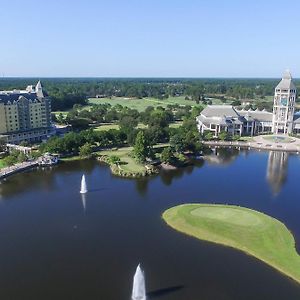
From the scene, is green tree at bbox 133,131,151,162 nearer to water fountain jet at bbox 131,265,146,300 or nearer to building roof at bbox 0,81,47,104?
building roof at bbox 0,81,47,104

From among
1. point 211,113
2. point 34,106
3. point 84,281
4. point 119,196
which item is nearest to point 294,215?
point 119,196

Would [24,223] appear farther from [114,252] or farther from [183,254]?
[183,254]

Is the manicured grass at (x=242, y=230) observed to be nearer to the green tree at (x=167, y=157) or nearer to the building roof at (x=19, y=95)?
the green tree at (x=167, y=157)

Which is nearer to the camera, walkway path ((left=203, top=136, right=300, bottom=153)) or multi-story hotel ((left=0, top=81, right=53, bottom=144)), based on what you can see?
multi-story hotel ((left=0, top=81, right=53, bottom=144))

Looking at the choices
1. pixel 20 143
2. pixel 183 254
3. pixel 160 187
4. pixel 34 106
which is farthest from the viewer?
pixel 34 106

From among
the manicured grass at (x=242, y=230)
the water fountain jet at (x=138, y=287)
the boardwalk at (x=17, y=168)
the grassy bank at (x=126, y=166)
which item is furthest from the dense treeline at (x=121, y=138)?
the water fountain jet at (x=138, y=287)

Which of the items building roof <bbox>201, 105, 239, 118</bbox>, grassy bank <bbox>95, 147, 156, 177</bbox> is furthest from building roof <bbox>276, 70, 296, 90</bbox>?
grassy bank <bbox>95, 147, 156, 177</bbox>
